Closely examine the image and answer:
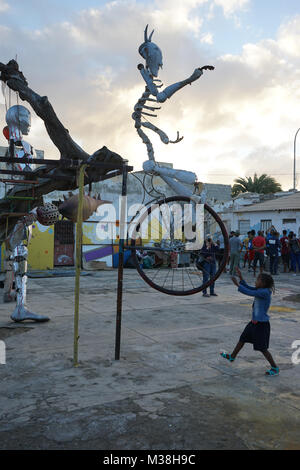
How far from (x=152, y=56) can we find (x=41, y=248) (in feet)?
50.6

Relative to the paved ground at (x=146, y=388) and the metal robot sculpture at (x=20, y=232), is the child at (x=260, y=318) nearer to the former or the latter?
the paved ground at (x=146, y=388)

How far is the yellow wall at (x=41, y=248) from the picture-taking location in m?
18.9

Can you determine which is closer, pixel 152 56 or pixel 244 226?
pixel 152 56

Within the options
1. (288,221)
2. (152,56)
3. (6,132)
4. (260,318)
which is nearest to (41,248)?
(6,132)

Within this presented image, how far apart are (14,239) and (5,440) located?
4.76 m

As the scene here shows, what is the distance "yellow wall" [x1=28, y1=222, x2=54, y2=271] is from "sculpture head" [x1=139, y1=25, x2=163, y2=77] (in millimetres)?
14921

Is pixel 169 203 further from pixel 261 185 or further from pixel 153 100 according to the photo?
pixel 261 185

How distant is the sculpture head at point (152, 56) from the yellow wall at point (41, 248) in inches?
587

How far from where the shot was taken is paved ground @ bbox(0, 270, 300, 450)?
3088mm

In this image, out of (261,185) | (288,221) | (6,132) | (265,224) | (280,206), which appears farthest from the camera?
(261,185)

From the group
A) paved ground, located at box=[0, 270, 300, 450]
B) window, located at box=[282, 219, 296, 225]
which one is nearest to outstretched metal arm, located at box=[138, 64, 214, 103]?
paved ground, located at box=[0, 270, 300, 450]

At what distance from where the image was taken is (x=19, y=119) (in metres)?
7.24
